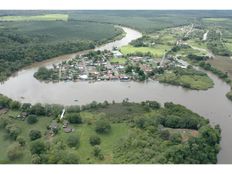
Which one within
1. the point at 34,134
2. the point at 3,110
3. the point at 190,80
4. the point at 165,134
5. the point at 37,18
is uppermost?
the point at 37,18

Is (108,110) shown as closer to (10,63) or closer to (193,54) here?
(10,63)

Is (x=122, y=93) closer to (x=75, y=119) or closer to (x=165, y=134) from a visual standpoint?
(x=75, y=119)

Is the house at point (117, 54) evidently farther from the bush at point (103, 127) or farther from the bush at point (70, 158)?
the bush at point (70, 158)

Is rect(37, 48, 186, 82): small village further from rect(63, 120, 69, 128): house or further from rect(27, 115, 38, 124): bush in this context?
rect(63, 120, 69, 128): house

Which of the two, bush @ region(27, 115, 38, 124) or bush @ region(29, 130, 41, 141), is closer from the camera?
bush @ region(29, 130, 41, 141)

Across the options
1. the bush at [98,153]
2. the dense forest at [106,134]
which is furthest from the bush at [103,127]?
the bush at [98,153]

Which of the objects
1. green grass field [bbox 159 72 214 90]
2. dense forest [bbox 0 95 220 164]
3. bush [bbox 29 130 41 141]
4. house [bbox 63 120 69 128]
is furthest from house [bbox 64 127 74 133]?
green grass field [bbox 159 72 214 90]

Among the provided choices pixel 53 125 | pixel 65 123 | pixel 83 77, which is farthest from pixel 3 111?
pixel 83 77

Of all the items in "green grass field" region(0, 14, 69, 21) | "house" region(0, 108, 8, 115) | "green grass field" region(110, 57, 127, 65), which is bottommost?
"house" region(0, 108, 8, 115)

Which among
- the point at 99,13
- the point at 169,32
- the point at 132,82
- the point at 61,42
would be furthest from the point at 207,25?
the point at 132,82
